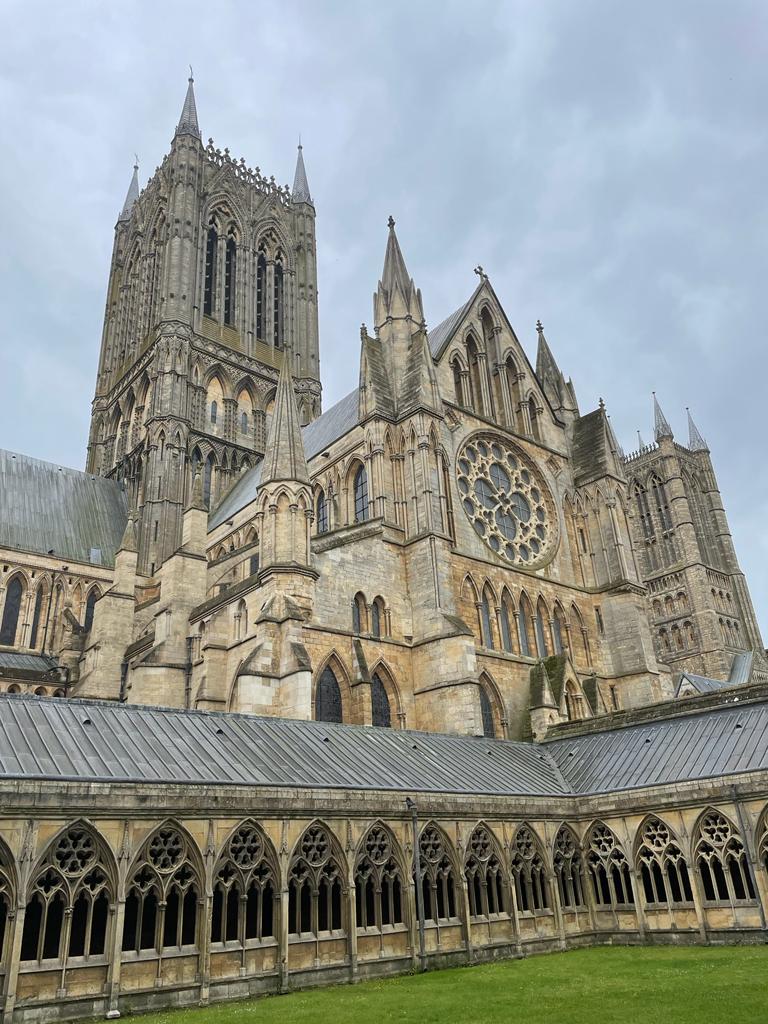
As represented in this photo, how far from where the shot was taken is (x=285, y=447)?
29.5m

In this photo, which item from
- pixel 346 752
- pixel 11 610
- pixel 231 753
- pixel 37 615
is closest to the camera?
pixel 231 753

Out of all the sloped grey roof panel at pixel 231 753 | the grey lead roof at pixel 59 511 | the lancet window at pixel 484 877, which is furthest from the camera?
the grey lead roof at pixel 59 511

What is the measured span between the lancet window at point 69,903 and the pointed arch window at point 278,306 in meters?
55.2

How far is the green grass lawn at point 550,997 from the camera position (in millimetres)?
10719

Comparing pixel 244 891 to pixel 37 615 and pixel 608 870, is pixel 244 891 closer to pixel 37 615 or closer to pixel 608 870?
pixel 608 870

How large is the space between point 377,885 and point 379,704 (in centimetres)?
1232

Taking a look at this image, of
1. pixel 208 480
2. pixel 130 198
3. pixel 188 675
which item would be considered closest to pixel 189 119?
pixel 130 198

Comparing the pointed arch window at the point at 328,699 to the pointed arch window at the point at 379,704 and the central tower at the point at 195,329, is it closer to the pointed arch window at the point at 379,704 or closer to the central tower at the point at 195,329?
the pointed arch window at the point at 379,704

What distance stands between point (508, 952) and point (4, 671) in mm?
28134

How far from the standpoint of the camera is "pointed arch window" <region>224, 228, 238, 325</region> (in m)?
62.6

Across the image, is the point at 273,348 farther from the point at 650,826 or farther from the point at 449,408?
the point at 650,826

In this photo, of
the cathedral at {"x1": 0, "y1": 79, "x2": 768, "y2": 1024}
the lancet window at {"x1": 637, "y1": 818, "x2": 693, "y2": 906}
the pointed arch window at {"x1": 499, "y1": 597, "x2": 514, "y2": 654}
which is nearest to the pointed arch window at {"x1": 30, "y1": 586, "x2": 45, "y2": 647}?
the cathedral at {"x1": 0, "y1": 79, "x2": 768, "y2": 1024}

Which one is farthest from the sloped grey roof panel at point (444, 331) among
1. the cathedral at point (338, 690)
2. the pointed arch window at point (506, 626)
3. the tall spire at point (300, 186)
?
the tall spire at point (300, 186)

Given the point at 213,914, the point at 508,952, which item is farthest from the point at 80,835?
the point at 508,952
